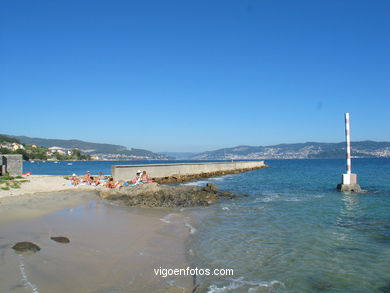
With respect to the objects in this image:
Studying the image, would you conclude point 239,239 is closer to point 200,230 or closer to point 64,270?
point 200,230

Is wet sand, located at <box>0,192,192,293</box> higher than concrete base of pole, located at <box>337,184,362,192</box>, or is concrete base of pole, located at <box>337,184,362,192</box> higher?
wet sand, located at <box>0,192,192,293</box>

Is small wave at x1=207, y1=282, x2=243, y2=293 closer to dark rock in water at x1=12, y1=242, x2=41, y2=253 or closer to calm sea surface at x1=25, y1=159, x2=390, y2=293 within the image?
calm sea surface at x1=25, y1=159, x2=390, y2=293

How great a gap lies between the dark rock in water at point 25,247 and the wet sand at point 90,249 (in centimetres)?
13

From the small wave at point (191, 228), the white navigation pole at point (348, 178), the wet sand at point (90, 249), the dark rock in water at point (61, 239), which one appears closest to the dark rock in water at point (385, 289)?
the wet sand at point (90, 249)

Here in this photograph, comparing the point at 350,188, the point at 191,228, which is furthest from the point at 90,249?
the point at 350,188

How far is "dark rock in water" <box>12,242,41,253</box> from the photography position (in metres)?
6.57

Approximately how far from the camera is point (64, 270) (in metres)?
5.79

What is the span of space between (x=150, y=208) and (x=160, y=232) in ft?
16.0

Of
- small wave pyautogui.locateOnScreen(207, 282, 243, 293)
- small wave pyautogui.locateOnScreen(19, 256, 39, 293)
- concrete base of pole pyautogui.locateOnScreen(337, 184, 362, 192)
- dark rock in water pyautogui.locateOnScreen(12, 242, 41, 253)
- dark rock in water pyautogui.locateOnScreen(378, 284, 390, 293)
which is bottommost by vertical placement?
concrete base of pole pyautogui.locateOnScreen(337, 184, 362, 192)

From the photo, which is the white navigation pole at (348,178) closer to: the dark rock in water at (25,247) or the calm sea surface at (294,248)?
the calm sea surface at (294,248)

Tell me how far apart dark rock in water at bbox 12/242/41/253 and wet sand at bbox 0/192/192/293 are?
128mm

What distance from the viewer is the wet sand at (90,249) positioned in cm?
529

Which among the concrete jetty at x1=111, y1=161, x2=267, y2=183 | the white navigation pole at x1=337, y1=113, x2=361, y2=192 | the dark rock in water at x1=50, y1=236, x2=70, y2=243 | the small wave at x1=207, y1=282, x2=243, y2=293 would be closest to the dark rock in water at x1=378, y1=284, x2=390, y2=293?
the small wave at x1=207, y1=282, x2=243, y2=293

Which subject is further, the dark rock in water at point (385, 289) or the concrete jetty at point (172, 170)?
the concrete jetty at point (172, 170)
